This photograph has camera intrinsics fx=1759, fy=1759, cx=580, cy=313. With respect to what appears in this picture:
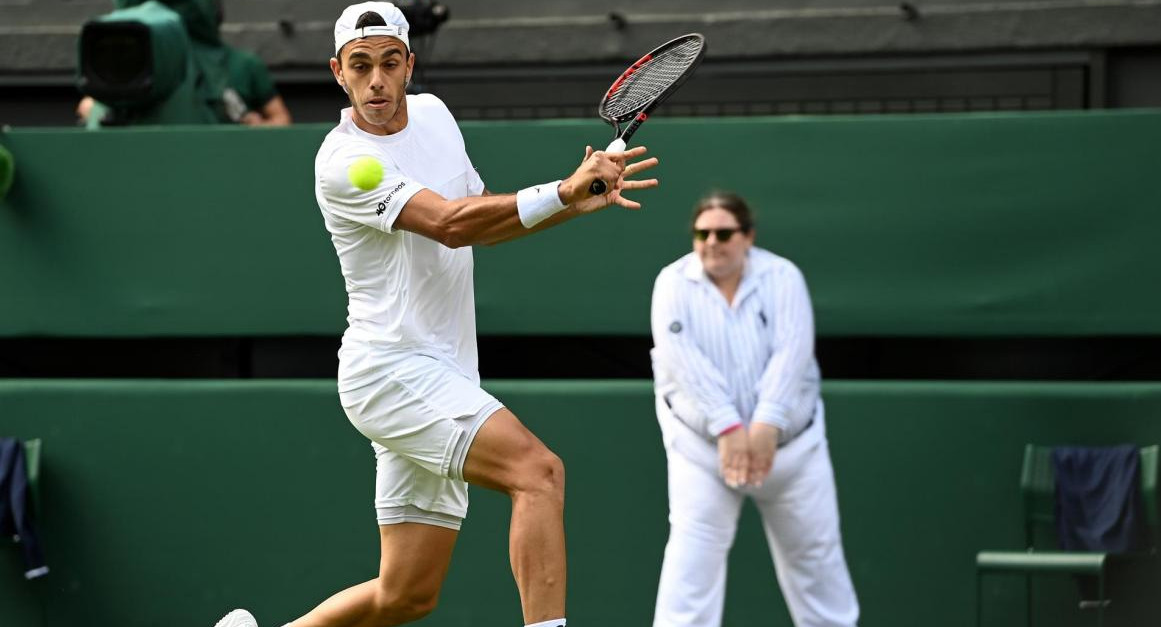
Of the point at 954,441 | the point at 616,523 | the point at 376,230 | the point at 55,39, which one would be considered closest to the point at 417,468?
the point at 376,230

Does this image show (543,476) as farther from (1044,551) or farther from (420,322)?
(1044,551)

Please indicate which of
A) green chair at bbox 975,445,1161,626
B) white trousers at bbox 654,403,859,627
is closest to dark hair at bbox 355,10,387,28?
white trousers at bbox 654,403,859,627

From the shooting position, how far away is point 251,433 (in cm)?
702

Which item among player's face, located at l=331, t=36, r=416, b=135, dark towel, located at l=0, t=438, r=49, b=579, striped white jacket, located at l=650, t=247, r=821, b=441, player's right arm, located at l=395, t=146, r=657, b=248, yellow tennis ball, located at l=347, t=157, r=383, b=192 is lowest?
dark towel, located at l=0, t=438, r=49, b=579

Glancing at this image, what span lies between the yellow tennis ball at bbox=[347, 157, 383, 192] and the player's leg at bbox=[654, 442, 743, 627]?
6.64 ft

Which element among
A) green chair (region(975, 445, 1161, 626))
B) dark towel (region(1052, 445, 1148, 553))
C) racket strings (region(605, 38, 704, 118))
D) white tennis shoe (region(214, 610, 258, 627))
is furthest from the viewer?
dark towel (region(1052, 445, 1148, 553))

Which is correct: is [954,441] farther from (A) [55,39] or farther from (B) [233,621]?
(A) [55,39]

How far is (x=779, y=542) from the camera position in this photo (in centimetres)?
594

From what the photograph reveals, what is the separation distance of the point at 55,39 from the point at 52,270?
3.16 meters

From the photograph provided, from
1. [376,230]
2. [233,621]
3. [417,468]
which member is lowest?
[233,621]

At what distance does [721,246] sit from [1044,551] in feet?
5.77

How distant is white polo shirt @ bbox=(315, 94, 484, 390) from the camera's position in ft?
14.8

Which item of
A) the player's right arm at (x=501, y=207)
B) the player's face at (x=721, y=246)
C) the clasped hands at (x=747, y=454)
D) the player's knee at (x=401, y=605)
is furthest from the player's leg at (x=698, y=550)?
the player's right arm at (x=501, y=207)

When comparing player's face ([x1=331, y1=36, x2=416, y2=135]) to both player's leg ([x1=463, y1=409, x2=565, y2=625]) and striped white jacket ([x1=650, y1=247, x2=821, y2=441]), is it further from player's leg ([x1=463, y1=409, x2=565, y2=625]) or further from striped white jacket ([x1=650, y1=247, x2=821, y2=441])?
striped white jacket ([x1=650, y1=247, x2=821, y2=441])
